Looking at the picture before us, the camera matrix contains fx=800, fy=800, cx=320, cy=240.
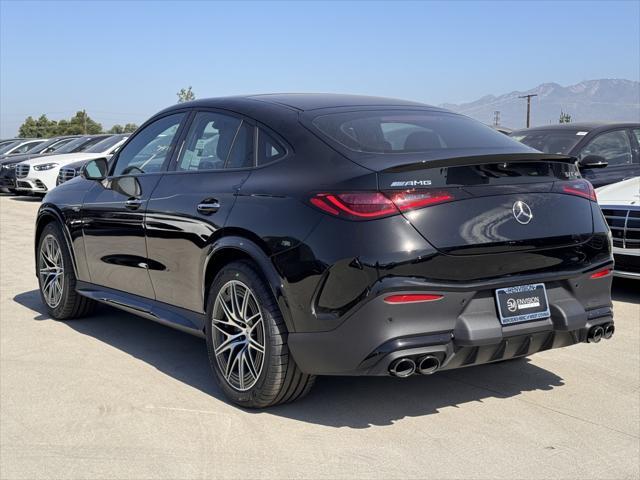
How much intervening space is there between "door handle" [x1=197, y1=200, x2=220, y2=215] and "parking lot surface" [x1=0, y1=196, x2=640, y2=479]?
1.05 meters

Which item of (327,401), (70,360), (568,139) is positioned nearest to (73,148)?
(568,139)

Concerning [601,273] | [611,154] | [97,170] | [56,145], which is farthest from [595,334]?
[56,145]

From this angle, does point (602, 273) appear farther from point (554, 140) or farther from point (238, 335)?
point (554, 140)

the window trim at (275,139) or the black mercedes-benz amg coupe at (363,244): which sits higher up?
the window trim at (275,139)

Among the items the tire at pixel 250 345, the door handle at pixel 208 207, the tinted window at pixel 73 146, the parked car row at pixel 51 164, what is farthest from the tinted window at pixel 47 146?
the tire at pixel 250 345

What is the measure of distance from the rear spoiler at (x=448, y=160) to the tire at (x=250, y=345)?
919mm

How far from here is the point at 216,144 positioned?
4867 millimetres

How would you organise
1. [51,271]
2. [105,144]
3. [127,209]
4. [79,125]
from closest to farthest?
[127,209] → [51,271] → [105,144] → [79,125]

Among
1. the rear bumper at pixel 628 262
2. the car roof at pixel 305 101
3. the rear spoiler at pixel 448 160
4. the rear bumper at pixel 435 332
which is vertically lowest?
the rear bumper at pixel 628 262

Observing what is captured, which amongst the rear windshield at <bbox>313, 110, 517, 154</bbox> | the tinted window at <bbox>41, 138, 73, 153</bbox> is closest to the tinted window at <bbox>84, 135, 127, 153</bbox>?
the tinted window at <bbox>41, 138, 73, 153</bbox>

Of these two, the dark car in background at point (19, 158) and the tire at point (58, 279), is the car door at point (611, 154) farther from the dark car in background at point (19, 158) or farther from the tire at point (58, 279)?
the dark car in background at point (19, 158)

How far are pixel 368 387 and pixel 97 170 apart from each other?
2.70 m

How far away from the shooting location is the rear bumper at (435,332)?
3670 mm

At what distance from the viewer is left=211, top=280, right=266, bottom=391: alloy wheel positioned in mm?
4207
